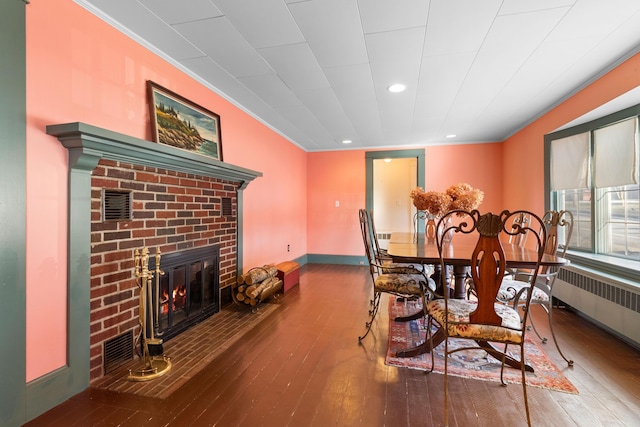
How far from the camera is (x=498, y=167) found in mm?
5172

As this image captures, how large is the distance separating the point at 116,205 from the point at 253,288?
1633 millimetres

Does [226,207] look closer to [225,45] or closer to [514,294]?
[225,45]

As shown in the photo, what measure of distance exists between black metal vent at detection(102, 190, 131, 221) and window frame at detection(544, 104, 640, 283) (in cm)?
399

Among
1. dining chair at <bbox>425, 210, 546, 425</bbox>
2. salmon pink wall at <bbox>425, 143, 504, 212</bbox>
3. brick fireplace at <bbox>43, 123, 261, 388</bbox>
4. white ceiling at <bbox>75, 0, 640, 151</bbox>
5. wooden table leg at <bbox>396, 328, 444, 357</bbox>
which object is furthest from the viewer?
salmon pink wall at <bbox>425, 143, 504, 212</bbox>

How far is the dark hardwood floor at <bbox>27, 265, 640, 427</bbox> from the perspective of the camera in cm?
152

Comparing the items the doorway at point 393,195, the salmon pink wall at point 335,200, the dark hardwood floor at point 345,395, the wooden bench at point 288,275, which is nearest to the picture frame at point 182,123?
the wooden bench at point 288,275

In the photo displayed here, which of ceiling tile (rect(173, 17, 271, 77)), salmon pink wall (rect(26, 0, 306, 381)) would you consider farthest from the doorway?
salmon pink wall (rect(26, 0, 306, 381))

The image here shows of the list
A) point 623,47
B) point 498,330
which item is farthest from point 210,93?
point 623,47

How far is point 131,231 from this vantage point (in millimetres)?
2057

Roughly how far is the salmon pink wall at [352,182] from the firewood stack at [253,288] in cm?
266

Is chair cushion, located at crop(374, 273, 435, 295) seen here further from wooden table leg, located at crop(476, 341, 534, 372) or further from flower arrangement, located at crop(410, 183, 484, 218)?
flower arrangement, located at crop(410, 183, 484, 218)

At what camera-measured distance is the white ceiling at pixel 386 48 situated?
1808mm

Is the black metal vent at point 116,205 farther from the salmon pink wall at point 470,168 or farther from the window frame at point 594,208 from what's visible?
the salmon pink wall at point 470,168

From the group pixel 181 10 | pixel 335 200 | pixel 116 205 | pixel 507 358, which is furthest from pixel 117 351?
pixel 335 200
